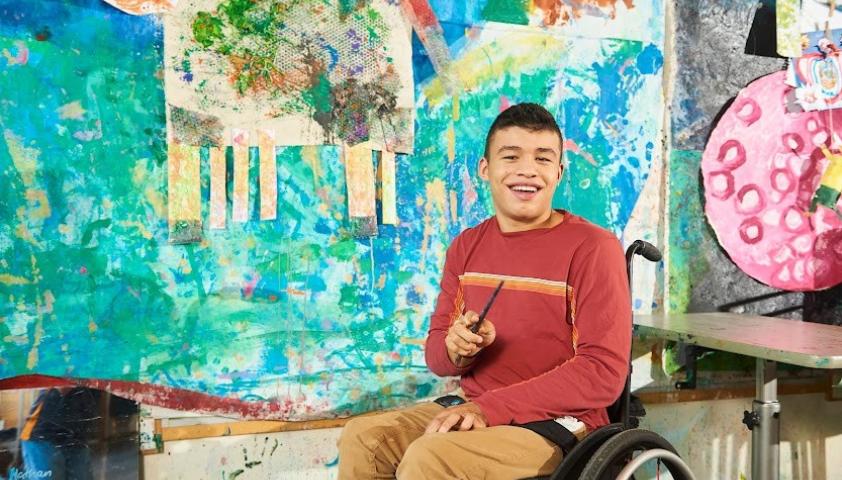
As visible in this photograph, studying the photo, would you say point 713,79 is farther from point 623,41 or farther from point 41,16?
point 41,16

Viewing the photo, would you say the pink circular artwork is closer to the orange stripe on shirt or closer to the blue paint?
the blue paint

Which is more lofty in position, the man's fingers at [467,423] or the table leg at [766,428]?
the man's fingers at [467,423]

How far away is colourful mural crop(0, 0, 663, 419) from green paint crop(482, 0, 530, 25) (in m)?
0.03

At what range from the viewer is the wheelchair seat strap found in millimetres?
1445

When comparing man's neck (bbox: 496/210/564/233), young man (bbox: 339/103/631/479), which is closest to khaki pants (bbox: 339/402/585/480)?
young man (bbox: 339/103/631/479)

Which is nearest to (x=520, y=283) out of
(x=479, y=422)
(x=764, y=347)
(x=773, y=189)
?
(x=479, y=422)

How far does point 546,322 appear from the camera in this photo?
1585mm

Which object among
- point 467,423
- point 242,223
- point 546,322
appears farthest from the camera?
point 242,223

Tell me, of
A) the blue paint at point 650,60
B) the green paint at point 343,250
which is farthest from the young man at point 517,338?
the blue paint at point 650,60

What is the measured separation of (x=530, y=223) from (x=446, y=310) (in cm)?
30

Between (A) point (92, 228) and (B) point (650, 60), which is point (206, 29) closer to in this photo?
(A) point (92, 228)

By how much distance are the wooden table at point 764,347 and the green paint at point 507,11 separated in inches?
41.0

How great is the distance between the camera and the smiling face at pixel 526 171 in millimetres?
1652

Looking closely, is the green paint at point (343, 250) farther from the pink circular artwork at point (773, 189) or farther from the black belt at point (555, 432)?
the pink circular artwork at point (773, 189)
